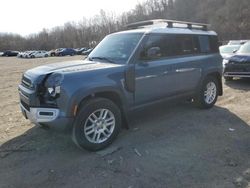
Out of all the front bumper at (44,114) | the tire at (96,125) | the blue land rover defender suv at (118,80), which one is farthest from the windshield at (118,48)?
the front bumper at (44,114)

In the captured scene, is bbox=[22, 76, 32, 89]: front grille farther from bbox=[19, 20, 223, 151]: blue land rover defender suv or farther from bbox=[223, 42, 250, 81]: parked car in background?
bbox=[223, 42, 250, 81]: parked car in background

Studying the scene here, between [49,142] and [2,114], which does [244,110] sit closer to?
[49,142]

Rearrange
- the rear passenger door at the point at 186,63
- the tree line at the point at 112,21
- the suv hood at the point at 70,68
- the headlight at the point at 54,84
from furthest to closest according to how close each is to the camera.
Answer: the tree line at the point at 112,21 → the rear passenger door at the point at 186,63 → the suv hood at the point at 70,68 → the headlight at the point at 54,84

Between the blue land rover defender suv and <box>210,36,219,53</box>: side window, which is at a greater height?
<box>210,36,219,53</box>: side window

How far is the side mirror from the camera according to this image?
5484mm

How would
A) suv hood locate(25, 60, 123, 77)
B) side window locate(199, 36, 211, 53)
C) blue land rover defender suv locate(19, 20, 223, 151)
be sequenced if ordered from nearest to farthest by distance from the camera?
1. blue land rover defender suv locate(19, 20, 223, 151)
2. suv hood locate(25, 60, 123, 77)
3. side window locate(199, 36, 211, 53)

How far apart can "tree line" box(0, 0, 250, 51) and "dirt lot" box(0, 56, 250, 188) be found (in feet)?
212

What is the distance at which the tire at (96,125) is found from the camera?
462 centimetres

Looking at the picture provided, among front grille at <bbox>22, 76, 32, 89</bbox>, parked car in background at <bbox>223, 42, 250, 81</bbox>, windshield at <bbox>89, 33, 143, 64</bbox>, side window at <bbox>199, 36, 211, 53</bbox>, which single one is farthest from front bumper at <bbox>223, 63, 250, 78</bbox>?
front grille at <bbox>22, 76, 32, 89</bbox>

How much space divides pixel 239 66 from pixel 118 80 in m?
7.23

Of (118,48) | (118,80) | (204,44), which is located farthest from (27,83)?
(204,44)

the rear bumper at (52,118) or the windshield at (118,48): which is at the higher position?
the windshield at (118,48)

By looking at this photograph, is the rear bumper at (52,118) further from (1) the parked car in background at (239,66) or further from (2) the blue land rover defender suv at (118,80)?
(1) the parked car in background at (239,66)

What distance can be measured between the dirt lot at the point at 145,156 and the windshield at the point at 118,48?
1306 millimetres
